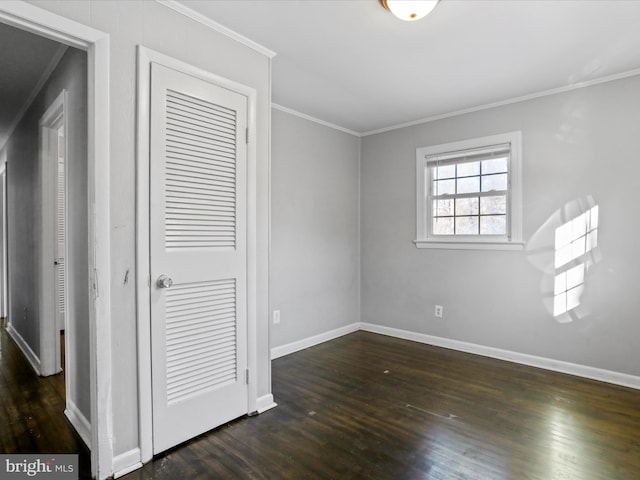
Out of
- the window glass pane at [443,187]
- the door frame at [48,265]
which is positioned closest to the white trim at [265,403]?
the door frame at [48,265]

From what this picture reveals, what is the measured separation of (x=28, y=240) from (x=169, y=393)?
2.51 meters

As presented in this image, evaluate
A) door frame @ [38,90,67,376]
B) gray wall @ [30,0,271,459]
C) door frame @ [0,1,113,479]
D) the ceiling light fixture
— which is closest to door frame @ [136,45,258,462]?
gray wall @ [30,0,271,459]

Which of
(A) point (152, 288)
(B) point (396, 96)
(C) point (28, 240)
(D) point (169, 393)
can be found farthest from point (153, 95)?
(C) point (28, 240)

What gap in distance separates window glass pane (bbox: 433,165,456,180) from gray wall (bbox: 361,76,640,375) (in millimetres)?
271

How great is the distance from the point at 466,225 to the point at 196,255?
2865mm

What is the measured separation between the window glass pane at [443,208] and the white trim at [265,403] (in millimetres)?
2640

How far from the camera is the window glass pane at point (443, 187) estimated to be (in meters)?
4.00

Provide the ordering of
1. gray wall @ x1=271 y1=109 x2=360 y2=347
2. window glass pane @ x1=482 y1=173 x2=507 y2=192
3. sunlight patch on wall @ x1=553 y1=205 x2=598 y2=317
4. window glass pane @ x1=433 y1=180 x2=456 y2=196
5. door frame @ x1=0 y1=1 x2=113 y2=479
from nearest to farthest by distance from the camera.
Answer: door frame @ x1=0 y1=1 x2=113 y2=479
sunlight patch on wall @ x1=553 y1=205 x2=598 y2=317
window glass pane @ x1=482 y1=173 x2=507 y2=192
gray wall @ x1=271 y1=109 x2=360 y2=347
window glass pane @ x1=433 y1=180 x2=456 y2=196

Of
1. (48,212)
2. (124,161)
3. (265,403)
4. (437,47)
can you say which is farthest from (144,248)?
(437,47)

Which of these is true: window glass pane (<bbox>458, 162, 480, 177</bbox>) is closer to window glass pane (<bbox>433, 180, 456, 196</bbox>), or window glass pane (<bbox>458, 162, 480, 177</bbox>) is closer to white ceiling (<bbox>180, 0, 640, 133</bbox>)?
window glass pane (<bbox>433, 180, 456, 196</bbox>)

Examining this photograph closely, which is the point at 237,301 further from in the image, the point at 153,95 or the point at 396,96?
the point at 396,96

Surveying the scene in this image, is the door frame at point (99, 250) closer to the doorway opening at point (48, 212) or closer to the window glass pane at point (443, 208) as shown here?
the doorway opening at point (48, 212)

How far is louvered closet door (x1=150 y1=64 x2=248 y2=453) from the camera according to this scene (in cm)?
202

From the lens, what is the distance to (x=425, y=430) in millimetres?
2295
